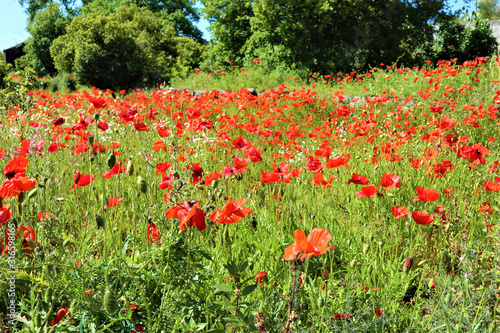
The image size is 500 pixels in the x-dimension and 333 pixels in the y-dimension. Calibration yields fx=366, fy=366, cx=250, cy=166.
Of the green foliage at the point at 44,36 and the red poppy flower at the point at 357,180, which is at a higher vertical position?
the green foliage at the point at 44,36

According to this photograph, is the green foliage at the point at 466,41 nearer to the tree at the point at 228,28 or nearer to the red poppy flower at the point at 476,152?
the tree at the point at 228,28

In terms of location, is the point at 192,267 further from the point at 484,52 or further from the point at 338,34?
the point at 484,52

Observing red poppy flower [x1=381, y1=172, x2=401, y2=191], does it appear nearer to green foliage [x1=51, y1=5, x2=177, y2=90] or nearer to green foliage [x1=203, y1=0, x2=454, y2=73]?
green foliage [x1=203, y1=0, x2=454, y2=73]

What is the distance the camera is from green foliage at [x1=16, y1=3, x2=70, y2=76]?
22.5 m

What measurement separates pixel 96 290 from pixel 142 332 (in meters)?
0.21

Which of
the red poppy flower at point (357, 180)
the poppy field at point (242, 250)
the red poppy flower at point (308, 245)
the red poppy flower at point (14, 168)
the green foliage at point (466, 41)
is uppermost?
the green foliage at point (466, 41)

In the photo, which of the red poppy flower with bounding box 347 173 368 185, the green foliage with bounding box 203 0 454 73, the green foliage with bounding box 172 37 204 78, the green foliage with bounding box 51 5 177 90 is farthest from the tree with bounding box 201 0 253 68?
the red poppy flower with bounding box 347 173 368 185

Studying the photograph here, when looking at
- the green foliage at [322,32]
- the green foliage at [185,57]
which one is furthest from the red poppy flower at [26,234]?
the green foliage at [185,57]

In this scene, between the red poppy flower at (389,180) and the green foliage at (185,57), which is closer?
the red poppy flower at (389,180)

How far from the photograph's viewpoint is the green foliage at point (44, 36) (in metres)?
22.5

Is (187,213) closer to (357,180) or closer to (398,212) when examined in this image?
(357,180)

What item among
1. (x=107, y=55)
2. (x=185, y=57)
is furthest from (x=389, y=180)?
(x=185, y=57)

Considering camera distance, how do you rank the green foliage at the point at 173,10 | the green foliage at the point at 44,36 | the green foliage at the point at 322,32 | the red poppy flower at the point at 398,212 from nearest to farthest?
the red poppy flower at the point at 398,212, the green foliage at the point at 322,32, the green foliage at the point at 44,36, the green foliage at the point at 173,10

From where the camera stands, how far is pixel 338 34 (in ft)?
40.4
